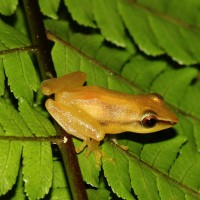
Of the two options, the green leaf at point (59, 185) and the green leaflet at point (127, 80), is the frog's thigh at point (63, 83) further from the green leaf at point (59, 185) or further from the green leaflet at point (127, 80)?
the green leaf at point (59, 185)

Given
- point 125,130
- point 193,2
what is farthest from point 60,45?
point 193,2

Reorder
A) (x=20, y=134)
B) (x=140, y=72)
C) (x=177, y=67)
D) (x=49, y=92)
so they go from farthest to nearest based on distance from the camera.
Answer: (x=177, y=67) < (x=140, y=72) < (x=49, y=92) < (x=20, y=134)

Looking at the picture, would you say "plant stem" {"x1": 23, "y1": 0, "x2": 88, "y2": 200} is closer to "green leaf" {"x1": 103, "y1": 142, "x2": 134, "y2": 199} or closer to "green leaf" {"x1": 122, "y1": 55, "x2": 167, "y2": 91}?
"green leaf" {"x1": 103, "y1": 142, "x2": 134, "y2": 199}

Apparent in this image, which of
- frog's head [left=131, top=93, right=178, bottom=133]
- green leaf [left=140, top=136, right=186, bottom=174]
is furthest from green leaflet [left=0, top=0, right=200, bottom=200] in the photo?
frog's head [left=131, top=93, right=178, bottom=133]

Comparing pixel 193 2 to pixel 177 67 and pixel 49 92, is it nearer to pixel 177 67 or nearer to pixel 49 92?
pixel 177 67

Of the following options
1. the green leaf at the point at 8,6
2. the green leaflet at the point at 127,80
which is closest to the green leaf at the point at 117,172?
the green leaflet at the point at 127,80
